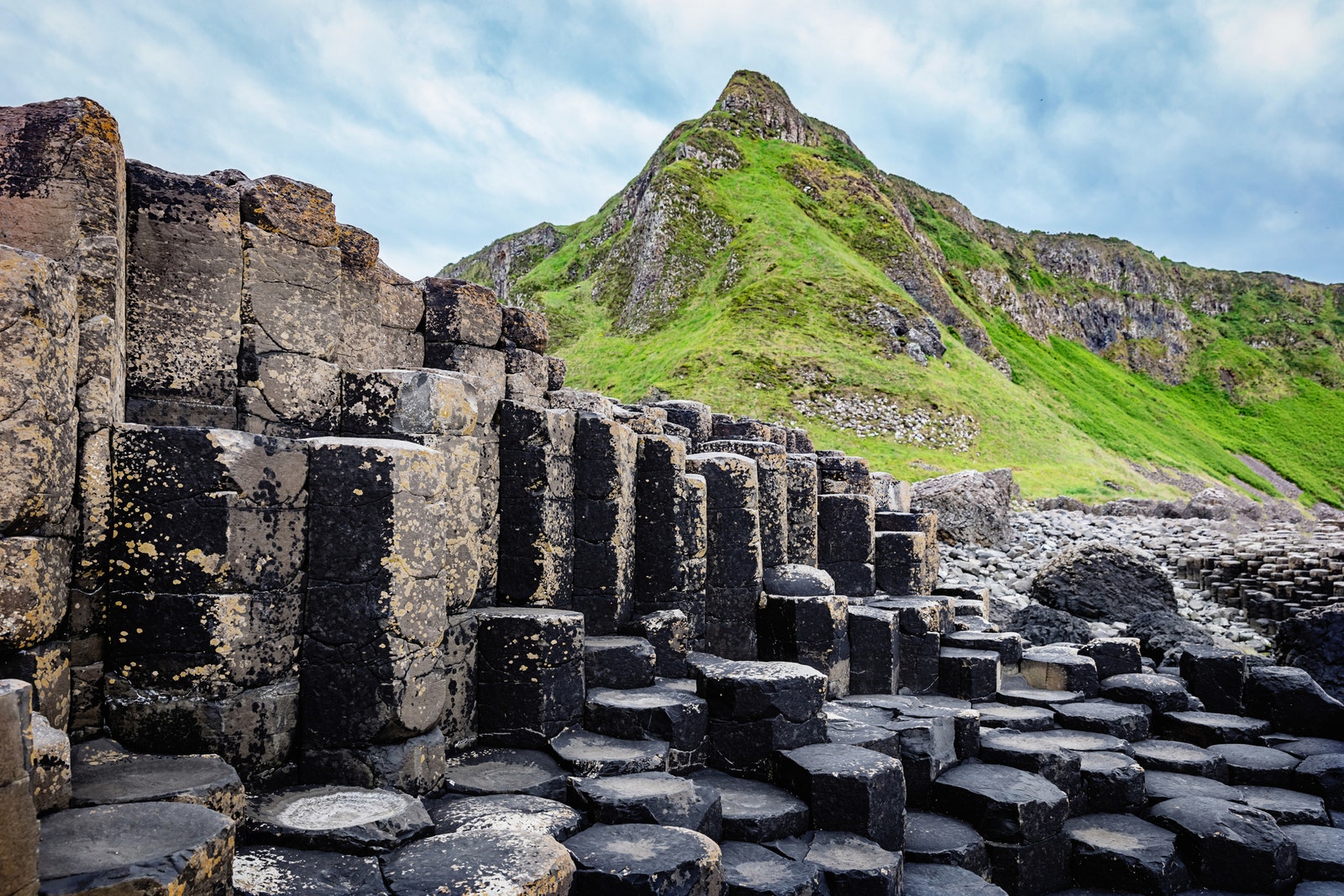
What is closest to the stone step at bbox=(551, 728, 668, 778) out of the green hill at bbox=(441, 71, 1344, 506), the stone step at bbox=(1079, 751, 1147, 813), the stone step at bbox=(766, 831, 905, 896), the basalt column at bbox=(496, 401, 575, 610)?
the stone step at bbox=(766, 831, 905, 896)

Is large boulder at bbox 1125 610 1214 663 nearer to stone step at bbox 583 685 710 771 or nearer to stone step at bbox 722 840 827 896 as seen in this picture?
stone step at bbox 583 685 710 771

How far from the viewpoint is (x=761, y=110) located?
6309 centimetres

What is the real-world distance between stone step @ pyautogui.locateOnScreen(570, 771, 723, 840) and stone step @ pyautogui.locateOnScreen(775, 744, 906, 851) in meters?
0.83

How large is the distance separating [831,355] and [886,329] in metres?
4.97

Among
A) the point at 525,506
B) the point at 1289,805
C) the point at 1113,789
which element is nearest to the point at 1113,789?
the point at 1113,789

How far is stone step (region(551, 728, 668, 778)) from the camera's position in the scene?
→ 571 centimetres

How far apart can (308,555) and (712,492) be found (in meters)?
4.71

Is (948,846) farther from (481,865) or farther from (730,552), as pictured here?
(481,865)

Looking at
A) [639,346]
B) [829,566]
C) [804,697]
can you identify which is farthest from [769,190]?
[804,697]

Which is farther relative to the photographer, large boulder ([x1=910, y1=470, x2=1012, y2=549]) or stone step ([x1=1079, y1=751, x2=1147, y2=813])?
large boulder ([x1=910, y1=470, x2=1012, y2=549])

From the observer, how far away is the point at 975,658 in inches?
376

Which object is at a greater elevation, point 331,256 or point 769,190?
point 769,190

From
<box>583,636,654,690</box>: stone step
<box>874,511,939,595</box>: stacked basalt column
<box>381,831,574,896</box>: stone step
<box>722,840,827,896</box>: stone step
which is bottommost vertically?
<box>722,840,827,896</box>: stone step

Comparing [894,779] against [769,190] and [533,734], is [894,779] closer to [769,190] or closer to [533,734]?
[533,734]
